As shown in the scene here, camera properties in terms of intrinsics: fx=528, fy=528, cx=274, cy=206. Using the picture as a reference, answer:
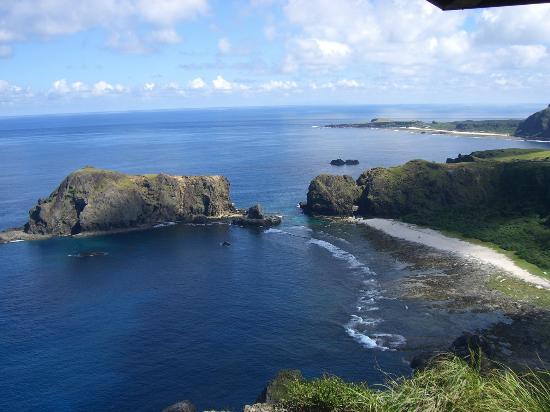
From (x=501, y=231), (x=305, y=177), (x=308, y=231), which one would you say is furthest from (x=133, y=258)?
(x=305, y=177)

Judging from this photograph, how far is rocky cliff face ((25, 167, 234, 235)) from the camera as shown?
4973 inches

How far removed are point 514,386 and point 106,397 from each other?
5258 centimetres

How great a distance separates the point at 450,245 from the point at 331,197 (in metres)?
39.8

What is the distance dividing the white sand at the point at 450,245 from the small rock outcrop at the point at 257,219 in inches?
819

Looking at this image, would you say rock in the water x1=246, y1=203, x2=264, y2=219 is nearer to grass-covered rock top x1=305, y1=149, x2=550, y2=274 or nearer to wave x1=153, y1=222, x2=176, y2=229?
grass-covered rock top x1=305, y1=149, x2=550, y2=274

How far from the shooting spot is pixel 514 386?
444 inches

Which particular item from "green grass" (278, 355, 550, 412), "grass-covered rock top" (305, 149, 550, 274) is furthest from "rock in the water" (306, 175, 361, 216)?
"green grass" (278, 355, 550, 412)

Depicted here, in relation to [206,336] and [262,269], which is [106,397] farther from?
[262,269]

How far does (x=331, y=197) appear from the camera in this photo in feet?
460

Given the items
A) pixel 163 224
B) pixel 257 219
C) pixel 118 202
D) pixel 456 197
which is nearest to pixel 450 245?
pixel 456 197

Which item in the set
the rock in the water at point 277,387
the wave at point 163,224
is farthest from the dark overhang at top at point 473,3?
the wave at point 163,224

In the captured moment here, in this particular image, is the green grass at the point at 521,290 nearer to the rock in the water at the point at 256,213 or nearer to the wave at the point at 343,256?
the wave at the point at 343,256

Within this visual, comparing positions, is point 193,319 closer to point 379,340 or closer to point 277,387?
point 379,340

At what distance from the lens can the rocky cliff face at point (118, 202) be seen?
414ft
